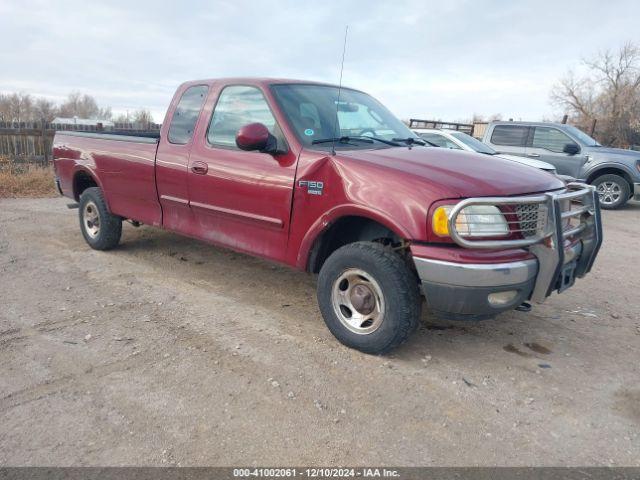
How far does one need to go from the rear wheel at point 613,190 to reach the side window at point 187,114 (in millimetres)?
9376

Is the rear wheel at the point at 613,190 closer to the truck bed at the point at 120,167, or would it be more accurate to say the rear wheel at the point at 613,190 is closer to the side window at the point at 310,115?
the side window at the point at 310,115

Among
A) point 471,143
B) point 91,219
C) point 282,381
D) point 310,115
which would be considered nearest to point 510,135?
point 471,143

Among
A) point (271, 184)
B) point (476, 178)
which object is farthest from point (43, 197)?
point (476, 178)

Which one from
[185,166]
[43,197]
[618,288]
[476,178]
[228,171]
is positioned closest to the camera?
[476,178]

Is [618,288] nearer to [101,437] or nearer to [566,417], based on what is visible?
[566,417]

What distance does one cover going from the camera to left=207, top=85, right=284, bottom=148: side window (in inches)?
155

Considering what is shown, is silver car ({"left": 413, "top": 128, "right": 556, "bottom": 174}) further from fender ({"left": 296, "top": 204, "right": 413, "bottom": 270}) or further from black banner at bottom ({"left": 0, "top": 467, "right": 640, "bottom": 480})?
black banner at bottom ({"left": 0, "top": 467, "right": 640, "bottom": 480})

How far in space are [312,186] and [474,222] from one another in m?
1.17

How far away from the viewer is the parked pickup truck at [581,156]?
34.2 ft

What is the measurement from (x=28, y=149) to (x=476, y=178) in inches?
541

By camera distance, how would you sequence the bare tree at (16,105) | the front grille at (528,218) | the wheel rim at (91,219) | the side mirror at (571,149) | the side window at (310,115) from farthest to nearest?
the bare tree at (16,105) → the side mirror at (571,149) → the wheel rim at (91,219) → the side window at (310,115) → the front grille at (528,218)

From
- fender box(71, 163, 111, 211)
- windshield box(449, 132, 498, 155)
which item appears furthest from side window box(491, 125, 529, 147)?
fender box(71, 163, 111, 211)

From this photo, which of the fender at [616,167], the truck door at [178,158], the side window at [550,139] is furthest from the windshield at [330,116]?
the fender at [616,167]

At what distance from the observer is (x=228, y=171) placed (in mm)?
4039
